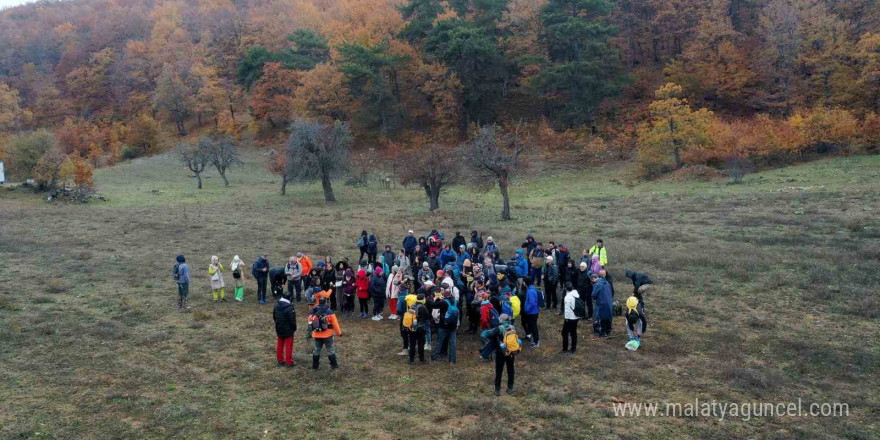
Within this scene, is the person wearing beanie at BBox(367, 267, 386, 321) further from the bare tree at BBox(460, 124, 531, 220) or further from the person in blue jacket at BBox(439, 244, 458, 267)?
the bare tree at BBox(460, 124, 531, 220)

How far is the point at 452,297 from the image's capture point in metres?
11.8

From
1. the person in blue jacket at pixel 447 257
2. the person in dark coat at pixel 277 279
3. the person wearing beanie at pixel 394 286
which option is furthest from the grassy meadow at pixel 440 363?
the person in blue jacket at pixel 447 257

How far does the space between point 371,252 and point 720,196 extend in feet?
69.9

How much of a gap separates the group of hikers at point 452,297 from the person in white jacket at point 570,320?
21 millimetres

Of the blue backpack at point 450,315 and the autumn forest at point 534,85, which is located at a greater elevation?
the autumn forest at point 534,85

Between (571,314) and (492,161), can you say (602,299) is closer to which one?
(571,314)

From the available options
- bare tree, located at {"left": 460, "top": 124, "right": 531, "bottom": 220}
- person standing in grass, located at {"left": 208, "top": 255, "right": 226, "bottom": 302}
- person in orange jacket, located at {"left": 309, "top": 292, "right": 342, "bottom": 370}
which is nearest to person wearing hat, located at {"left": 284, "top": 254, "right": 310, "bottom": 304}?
person standing in grass, located at {"left": 208, "top": 255, "right": 226, "bottom": 302}

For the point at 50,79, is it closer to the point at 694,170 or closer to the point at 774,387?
the point at 694,170

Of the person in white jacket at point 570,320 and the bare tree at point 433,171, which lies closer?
the person in white jacket at point 570,320

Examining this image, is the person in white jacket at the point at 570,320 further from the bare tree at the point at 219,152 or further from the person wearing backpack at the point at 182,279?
the bare tree at the point at 219,152

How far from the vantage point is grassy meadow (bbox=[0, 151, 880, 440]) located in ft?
29.6

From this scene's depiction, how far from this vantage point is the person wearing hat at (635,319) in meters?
11.9

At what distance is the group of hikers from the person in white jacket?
0.07ft

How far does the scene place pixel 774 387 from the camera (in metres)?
10.1
